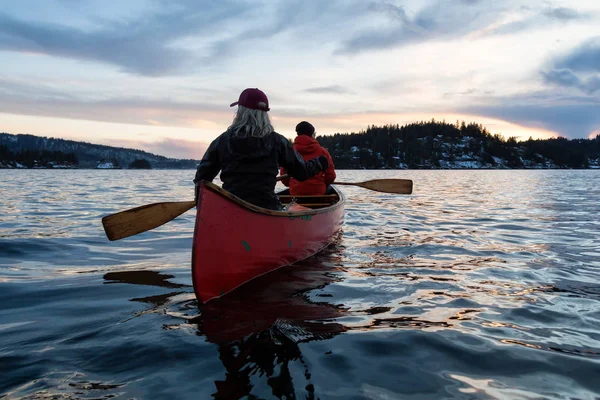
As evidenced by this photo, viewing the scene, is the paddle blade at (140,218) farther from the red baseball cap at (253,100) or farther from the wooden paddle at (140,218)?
the red baseball cap at (253,100)

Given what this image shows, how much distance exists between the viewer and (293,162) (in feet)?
18.9

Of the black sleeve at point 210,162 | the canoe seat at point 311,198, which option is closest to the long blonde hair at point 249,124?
the black sleeve at point 210,162

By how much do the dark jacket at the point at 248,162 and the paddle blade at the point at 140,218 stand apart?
76cm

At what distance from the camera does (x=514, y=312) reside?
14.2ft

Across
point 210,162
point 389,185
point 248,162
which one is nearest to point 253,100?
point 248,162

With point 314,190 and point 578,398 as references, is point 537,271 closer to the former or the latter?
point 578,398

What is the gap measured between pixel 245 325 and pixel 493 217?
11.1 metres

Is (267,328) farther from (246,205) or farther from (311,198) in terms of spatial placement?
(311,198)

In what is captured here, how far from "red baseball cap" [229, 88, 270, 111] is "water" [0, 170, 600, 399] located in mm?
2226

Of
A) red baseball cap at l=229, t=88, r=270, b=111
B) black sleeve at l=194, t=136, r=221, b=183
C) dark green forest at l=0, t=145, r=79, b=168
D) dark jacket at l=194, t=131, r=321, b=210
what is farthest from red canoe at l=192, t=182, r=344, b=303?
dark green forest at l=0, t=145, r=79, b=168

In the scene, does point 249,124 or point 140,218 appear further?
point 140,218

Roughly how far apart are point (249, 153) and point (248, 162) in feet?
0.43

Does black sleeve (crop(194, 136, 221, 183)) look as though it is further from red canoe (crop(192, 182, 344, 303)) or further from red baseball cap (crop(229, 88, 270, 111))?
red canoe (crop(192, 182, 344, 303))

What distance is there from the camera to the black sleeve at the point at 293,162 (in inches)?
219
